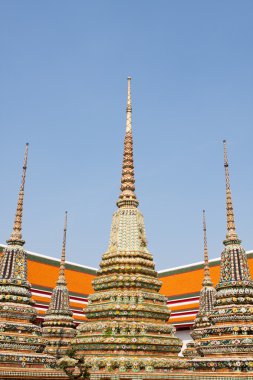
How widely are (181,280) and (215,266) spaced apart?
2927mm

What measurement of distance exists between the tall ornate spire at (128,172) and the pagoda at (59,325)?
5442 mm

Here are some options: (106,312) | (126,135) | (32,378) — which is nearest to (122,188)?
(126,135)

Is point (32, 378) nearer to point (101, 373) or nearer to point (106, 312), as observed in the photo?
point (101, 373)

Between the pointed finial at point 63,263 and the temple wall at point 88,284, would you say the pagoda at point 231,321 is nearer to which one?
the pointed finial at point 63,263

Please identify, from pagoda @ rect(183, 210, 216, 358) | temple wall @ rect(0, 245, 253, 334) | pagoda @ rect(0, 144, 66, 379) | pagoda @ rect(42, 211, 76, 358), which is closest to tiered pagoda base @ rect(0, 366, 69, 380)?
pagoda @ rect(0, 144, 66, 379)

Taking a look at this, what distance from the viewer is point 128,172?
13.0 meters

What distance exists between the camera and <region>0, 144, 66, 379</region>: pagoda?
33.4ft

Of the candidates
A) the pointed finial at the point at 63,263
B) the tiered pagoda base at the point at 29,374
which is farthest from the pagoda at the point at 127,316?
the pointed finial at the point at 63,263

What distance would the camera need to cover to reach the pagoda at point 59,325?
1489cm

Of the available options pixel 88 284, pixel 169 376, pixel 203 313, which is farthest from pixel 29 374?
pixel 88 284

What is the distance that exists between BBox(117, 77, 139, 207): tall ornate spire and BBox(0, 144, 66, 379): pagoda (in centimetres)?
303

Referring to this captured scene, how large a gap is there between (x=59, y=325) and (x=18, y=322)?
4762mm

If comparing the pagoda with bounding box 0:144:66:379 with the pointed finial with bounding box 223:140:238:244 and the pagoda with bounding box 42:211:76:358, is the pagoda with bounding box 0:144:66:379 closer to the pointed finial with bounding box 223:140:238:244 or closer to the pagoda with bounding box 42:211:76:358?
the pagoda with bounding box 42:211:76:358

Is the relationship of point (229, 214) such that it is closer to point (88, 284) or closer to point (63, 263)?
point (63, 263)
